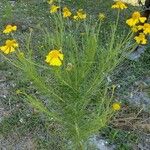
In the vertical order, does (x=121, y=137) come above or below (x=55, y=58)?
below

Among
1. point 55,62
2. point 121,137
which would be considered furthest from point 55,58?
point 121,137

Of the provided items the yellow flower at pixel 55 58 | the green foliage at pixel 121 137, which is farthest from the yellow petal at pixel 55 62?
the green foliage at pixel 121 137

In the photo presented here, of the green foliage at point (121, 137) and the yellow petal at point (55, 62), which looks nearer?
the yellow petal at point (55, 62)

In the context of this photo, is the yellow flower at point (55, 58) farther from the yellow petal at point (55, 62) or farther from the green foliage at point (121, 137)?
the green foliage at point (121, 137)

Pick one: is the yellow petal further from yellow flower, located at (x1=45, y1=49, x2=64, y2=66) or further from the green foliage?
the green foliage

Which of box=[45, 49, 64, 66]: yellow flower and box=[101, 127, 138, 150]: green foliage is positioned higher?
box=[45, 49, 64, 66]: yellow flower

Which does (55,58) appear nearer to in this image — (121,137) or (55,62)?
(55,62)

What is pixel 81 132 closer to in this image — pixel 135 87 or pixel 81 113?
pixel 81 113

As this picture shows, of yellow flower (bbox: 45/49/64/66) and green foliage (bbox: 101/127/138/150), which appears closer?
yellow flower (bbox: 45/49/64/66)

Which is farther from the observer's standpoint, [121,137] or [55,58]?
[121,137]

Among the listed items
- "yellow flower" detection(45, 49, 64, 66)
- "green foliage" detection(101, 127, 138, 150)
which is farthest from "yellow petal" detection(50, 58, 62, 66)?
"green foliage" detection(101, 127, 138, 150)

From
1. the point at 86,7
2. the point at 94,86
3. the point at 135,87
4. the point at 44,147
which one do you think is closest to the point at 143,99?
the point at 135,87

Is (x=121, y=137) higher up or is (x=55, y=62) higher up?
(x=55, y=62)
